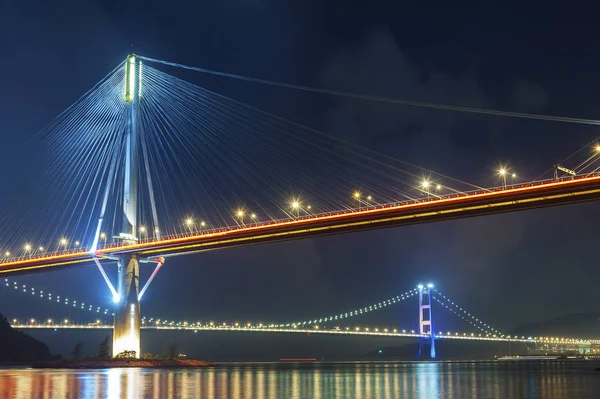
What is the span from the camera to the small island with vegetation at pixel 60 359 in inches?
1877

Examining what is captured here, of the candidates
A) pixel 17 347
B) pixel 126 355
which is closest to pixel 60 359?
pixel 17 347

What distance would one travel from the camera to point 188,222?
5041 cm

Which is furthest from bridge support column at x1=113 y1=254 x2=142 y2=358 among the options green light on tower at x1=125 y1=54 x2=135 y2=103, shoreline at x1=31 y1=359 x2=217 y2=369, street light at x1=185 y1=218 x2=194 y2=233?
green light on tower at x1=125 y1=54 x2=135 y2=103

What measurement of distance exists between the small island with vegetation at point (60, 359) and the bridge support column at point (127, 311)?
706 millimetres

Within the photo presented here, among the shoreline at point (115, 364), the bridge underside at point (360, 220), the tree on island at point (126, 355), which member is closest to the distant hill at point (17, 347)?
the shoreline at point (115, 364)

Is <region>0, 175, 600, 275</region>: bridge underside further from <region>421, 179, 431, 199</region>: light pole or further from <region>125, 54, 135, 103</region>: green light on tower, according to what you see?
<region>125, 54, 135, 103</region>: green light on tower

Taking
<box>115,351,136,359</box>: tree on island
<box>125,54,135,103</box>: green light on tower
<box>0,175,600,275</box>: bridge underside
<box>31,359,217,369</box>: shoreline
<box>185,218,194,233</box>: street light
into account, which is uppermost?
<box>125,54,135,103</box>: green light on tower

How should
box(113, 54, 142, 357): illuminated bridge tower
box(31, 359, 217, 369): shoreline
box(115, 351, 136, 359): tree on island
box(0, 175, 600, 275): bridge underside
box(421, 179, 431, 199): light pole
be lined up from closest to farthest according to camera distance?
box(0, 175, 600, 275): bridge underside, box(421, 179, 431, 199): light pole, box(113, 54, 142, 357): illuminated bridge tower, box(31, 359, 217, 369): shoreline, box(115, 351, 136, 359): tree on island

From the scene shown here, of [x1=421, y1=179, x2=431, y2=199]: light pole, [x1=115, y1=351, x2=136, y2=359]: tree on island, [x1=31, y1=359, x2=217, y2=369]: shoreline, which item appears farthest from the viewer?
[x1=115, y1=351, x2=136, y2=359]: tree on island

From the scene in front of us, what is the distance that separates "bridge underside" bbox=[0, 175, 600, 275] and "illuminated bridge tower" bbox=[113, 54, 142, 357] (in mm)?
1162

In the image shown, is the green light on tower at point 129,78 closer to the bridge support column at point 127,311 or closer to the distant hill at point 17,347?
the bridge support column at point 127,311

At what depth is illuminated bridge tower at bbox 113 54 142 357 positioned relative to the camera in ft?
153

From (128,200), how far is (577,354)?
10523cm

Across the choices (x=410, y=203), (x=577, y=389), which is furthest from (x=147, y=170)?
(x=577, y=389)
